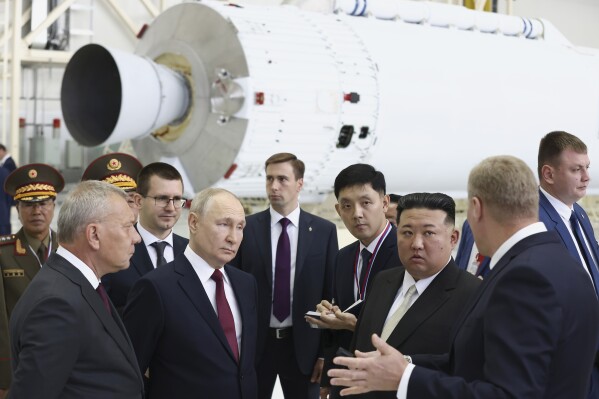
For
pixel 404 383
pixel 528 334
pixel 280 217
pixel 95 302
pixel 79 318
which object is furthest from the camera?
pixel 280 217

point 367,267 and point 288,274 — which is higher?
point 367,267

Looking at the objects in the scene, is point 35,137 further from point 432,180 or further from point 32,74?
point 432,180

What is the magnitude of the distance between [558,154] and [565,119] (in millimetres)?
4522

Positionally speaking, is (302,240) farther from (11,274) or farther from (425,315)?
(425,315)

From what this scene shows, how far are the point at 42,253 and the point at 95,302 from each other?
5.74 feet

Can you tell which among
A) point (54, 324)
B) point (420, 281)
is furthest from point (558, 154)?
point (54, 324)

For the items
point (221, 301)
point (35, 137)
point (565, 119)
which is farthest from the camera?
point (35, 137)

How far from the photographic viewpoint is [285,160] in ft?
13.9

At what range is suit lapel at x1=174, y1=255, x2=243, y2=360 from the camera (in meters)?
2.87

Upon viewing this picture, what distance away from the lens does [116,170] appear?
4.32 metres

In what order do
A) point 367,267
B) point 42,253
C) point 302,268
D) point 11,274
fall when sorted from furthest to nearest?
point 302,268 < point 42,253 < point 11,274 < point 367,267

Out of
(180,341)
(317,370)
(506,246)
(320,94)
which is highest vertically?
(320,94)

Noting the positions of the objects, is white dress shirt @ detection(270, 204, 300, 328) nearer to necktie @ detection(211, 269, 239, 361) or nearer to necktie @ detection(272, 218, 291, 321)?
necktie @ detection(272, 218, 291, 321)

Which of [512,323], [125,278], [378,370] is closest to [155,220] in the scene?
[125,278]
